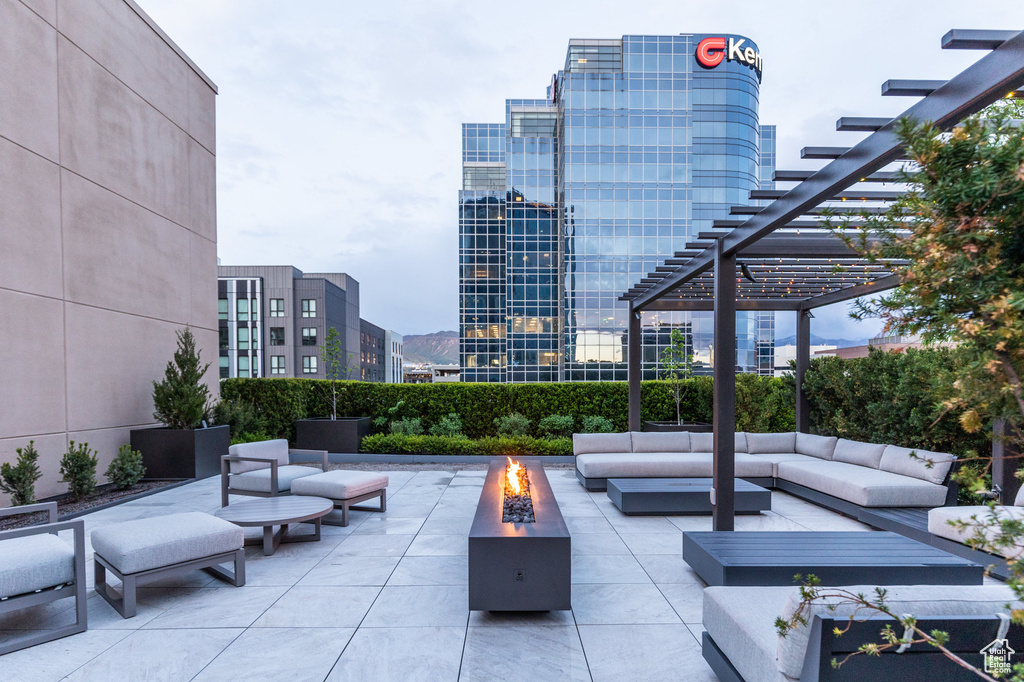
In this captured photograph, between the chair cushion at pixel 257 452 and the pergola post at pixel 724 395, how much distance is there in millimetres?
4772

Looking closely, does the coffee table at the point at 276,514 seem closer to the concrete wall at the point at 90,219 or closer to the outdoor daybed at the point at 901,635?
the concrete wall at the point at 90,219

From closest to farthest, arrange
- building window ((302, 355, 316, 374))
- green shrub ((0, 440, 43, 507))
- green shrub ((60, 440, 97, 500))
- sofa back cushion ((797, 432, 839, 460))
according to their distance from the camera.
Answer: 1. green shrub ((0, 440, 43, 507))
2. green shrub ((60, 440, 97, 500))
3. sofa back cushion ((797, 432, 839, 460))
4. building window ((302, 355, 316, 374))

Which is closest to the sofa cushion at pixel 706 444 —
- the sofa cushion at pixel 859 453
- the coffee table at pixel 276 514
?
the sofa cushion at pixel 859 453

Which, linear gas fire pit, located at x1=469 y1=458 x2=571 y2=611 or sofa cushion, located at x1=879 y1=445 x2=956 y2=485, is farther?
sofa cushion, located at x1=879 y1=445 x2=956 y2=485

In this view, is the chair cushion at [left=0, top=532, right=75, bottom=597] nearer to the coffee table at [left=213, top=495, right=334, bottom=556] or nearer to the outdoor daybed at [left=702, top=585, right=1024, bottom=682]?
the coffee table at [left=213, top=495, right=334, bottom=556]

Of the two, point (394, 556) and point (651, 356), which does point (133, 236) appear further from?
point (651, 356)

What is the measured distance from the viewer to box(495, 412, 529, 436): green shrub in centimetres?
1051

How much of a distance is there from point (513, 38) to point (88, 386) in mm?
30733

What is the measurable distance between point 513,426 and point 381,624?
7417 mm

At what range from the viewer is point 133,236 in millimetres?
7746

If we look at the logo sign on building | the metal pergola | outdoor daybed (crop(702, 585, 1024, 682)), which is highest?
the logo sign on building

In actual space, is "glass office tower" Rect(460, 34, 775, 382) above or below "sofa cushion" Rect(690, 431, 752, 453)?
above

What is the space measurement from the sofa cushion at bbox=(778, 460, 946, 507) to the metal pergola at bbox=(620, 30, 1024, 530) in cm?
159

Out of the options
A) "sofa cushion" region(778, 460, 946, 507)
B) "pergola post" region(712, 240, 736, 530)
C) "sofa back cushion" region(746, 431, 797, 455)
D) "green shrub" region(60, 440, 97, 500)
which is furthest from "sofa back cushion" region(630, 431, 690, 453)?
"green shrub" region(60, 440, 97, 500)
